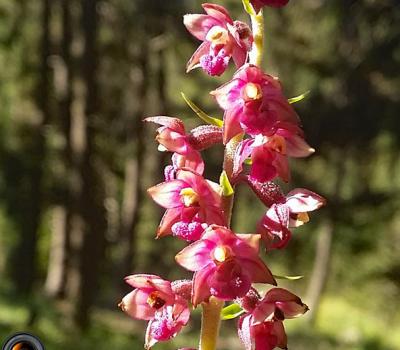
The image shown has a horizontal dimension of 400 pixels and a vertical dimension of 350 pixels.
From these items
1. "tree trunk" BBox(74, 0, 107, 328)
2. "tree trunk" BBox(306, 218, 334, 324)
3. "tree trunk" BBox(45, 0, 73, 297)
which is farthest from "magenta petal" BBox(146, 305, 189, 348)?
"tree trunk" BBox(306, 218, 334, 324)

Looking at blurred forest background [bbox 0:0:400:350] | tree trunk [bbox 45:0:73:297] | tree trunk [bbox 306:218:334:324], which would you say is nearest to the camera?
blurred forest background [bbox 0:0:400:350]

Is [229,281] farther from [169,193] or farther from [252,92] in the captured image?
[252,92]

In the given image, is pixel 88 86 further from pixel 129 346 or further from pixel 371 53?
pixel 371 53

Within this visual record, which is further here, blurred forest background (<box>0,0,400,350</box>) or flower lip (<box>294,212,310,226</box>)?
blurred forest background (<box>0,0,400,350</box>)

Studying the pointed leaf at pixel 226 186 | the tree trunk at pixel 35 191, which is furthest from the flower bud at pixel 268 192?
the tree trunk at pixel 35 191

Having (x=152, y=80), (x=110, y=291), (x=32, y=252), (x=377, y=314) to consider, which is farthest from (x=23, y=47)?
(x=377, y=314)

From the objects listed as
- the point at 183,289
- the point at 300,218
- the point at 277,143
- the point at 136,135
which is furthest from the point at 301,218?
the point at 136,135

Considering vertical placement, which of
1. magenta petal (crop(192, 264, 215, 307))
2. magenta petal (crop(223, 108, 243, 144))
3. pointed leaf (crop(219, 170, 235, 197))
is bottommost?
magenta petal (crop(192, 264, 215, 307))

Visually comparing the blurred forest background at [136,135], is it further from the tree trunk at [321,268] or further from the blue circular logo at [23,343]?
the blue circular logo at [23,343]

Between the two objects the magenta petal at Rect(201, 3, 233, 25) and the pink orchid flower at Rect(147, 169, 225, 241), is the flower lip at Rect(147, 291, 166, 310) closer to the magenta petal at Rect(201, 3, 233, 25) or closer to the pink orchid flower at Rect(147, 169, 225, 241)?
the pink orchid flower at Rect(147, 169, 225, 241)
